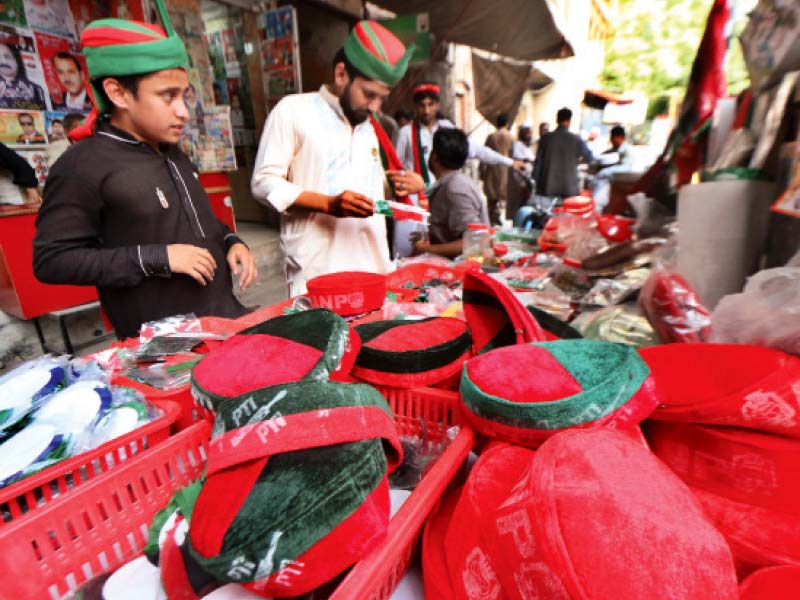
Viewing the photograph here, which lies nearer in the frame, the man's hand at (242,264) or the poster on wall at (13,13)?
the man's hand at (242,264)

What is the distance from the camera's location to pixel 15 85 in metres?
2.72

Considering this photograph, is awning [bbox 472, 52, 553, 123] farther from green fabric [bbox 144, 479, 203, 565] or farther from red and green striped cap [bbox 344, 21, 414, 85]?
green fabric [bbox 144, 479, 203, 565]

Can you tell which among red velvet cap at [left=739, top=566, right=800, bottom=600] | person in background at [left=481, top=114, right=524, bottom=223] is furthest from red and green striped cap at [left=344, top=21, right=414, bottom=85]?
person in background at [left=481, top=114, right=524, bottom=223]

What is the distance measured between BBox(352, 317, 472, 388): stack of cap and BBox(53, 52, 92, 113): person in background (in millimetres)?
3488

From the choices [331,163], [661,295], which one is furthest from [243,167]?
[661,295]

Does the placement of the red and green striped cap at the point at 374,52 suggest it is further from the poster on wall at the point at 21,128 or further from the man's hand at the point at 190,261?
the poster on wall at the point at 21,128

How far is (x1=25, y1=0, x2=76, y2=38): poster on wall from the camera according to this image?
276 cm

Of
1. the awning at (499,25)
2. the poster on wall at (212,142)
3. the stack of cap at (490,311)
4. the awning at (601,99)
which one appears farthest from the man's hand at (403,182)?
the awning at (601,99)

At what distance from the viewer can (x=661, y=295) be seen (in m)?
1.06

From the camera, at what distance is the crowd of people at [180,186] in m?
1.31

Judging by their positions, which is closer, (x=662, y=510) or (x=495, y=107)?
(x=662, y=510)

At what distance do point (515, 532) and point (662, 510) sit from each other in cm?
15

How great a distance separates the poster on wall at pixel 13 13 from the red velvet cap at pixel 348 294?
10.3 feet

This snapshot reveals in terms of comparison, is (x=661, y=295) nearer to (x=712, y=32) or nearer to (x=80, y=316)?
(x=712, y=32)
